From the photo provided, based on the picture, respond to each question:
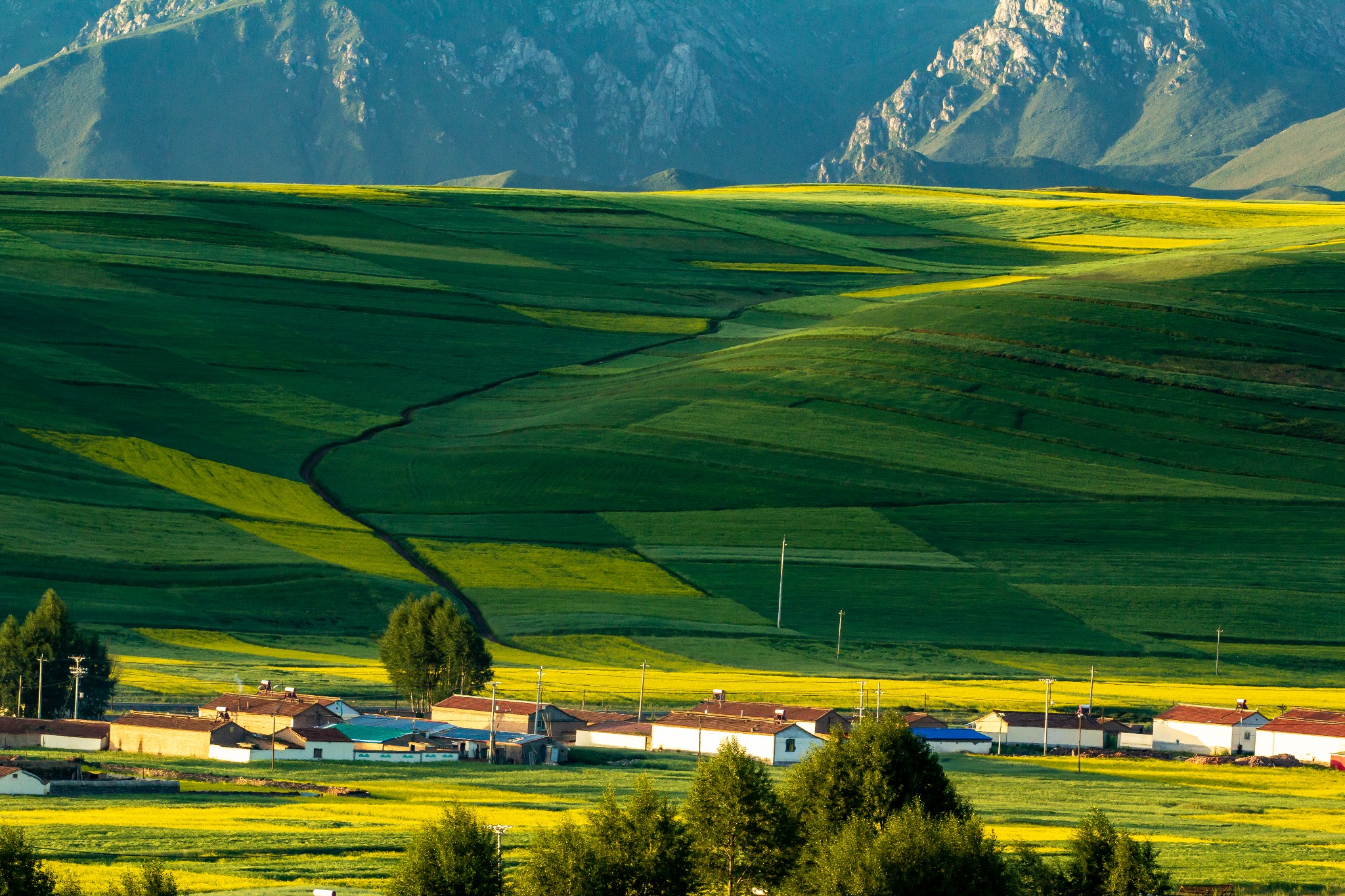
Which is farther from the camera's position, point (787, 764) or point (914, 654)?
point (914, 654)

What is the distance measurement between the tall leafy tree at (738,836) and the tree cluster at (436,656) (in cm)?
4520

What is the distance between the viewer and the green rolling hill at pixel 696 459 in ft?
367

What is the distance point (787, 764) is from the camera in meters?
84.2

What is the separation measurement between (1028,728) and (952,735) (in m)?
6.26

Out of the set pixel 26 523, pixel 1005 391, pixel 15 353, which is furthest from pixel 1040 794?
pixel 15 353

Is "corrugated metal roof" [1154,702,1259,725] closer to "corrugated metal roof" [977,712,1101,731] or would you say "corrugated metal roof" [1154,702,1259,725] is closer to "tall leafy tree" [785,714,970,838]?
"corrugated metal roof" [977,712,1101,731]

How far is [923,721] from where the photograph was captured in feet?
291

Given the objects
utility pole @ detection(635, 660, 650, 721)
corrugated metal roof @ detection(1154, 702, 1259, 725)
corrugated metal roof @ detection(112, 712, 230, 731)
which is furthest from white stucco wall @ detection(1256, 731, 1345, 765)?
corrugated metal roof @ detection(112, 712, 230, 731)

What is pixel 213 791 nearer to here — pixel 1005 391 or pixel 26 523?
pixel 26 523

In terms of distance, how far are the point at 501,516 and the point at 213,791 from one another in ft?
202

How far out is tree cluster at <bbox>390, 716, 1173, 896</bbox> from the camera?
1758 inches

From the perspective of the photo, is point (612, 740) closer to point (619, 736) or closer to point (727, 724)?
point (619, 736)

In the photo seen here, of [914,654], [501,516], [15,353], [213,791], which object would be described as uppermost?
[15,353]

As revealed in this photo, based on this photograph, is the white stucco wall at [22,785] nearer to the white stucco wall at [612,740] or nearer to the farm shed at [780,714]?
the white stucco wall at [612,740]
